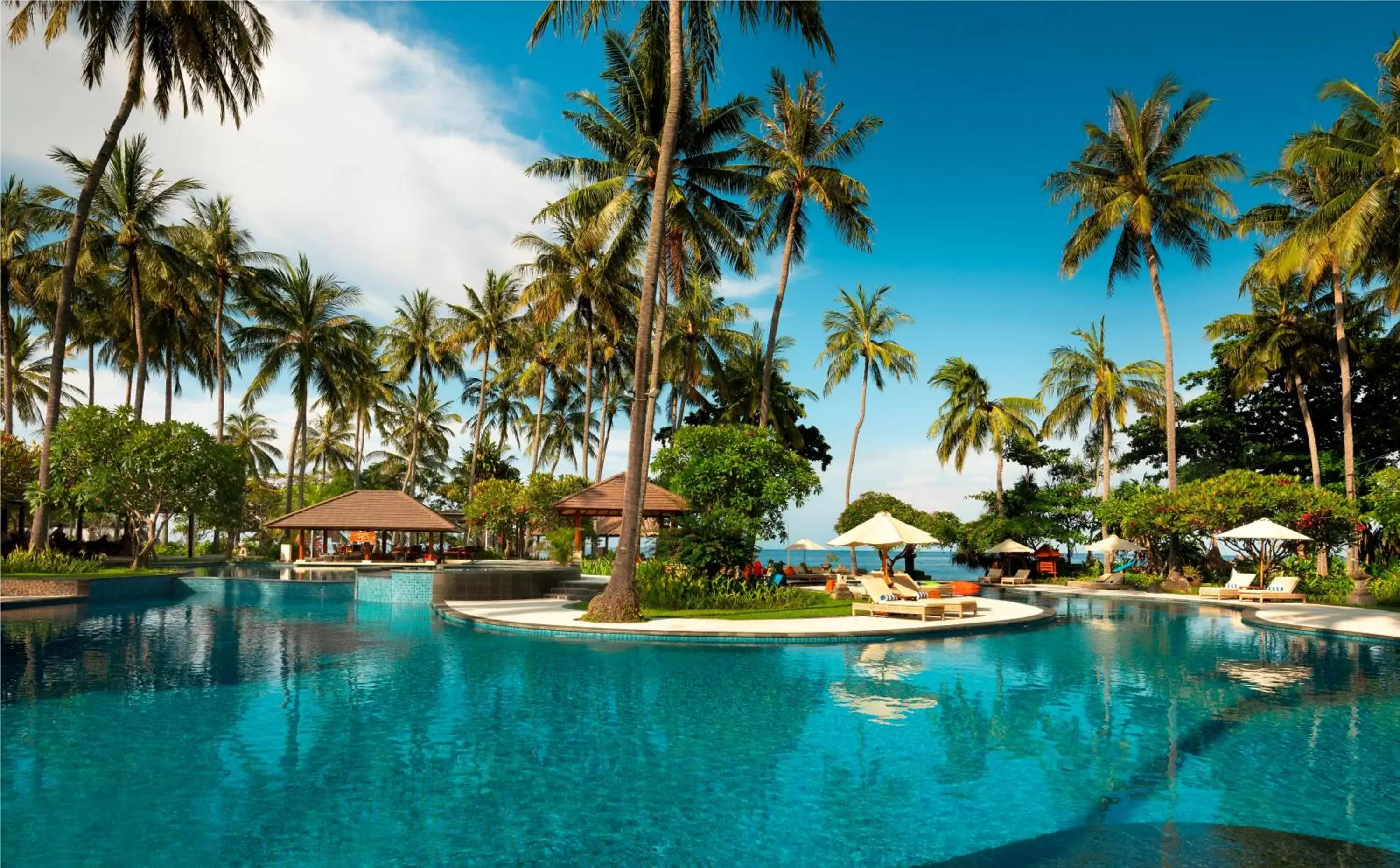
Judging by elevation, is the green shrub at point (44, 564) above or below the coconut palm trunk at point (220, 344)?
below

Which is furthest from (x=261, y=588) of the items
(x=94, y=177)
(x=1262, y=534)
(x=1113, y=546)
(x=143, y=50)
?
(x=1262, y=534)

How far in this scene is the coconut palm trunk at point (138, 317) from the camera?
2991 centimetres

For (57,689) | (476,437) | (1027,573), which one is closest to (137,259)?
(476,437)

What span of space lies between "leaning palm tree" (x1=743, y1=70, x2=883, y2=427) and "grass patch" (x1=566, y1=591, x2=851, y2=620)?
803 centimetres

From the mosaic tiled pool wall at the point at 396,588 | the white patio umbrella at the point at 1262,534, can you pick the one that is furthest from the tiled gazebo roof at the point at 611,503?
the white patio umbrella at the point at 1262,534

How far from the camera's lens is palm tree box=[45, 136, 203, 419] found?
29469 millimetres

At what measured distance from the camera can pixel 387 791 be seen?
6.06 meters

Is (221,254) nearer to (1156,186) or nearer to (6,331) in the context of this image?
(6,331)

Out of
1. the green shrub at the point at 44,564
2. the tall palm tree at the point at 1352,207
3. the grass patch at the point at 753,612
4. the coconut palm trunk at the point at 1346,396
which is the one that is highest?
the tall palm tree at the point at 1352,207

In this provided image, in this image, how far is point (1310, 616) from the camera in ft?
58.3

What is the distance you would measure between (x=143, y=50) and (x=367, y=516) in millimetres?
18989

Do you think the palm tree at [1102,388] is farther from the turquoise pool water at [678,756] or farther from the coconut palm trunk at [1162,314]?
the turquoise pool water at [678,756]

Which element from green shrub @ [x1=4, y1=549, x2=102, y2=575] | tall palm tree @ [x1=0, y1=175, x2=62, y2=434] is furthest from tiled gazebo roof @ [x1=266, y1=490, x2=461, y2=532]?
tall palm tree @ [x1=0, y1=175, x2=62, y2=434]

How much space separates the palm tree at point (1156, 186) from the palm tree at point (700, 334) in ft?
49.3
